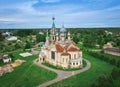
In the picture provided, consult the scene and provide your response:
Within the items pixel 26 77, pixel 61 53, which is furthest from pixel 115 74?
pixel 26 77

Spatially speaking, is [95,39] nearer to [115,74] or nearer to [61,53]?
[61,53]

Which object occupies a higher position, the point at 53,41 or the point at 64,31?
the point at 64,31

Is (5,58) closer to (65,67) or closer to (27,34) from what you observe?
(65,67)

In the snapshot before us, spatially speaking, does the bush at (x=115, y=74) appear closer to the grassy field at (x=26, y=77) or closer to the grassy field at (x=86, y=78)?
the grassy field at (x=86, y=78)

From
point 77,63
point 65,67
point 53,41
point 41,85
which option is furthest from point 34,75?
point 53,41

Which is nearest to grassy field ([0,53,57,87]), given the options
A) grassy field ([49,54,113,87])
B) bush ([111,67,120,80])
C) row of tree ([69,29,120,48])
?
grassy field ([49,54,113,87])
